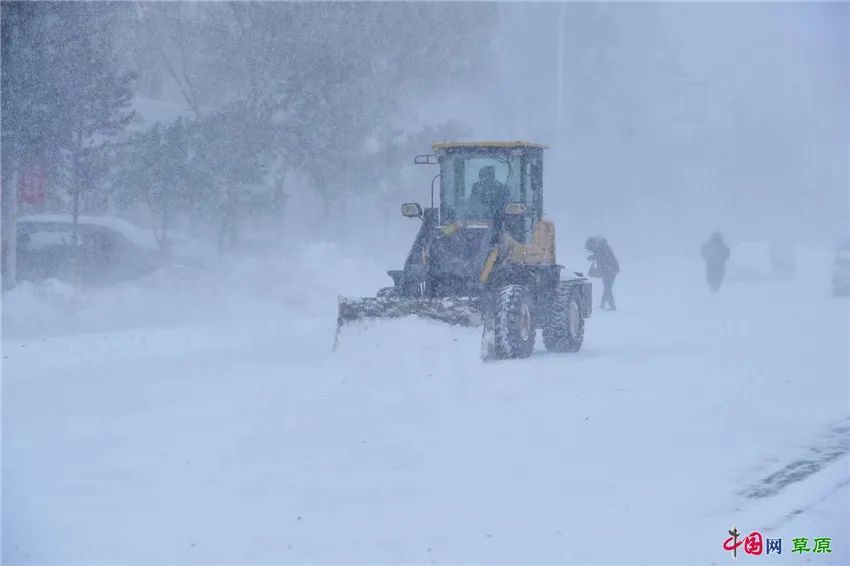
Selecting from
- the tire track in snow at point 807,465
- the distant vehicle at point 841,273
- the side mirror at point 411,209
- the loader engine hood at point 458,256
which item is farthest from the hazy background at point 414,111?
the tire track in snow at point 807,465

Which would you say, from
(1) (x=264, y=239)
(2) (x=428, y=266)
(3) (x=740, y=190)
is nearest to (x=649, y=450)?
(2) (x=428, y=266)

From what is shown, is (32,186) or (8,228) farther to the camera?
(32,186)

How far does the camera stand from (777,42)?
264 ft

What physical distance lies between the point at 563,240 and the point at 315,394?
40481mm

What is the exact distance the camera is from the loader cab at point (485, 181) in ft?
53.2

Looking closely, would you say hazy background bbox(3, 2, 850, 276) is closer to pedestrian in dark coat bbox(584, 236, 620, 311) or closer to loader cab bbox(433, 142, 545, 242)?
loader cab bbox(433, 142, 545, 242)

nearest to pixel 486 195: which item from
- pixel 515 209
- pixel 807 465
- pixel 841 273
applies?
pixel 515 209

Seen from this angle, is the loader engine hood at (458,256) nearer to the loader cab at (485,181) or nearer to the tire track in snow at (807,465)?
the loader cab at (485,181)

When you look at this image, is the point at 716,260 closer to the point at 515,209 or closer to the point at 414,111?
the point at 414,111

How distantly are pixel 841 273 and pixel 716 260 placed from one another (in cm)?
355

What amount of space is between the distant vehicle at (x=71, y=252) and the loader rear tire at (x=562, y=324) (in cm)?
1009

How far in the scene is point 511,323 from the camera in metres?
15.0

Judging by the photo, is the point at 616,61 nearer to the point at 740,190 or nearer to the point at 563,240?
the point at 563,240

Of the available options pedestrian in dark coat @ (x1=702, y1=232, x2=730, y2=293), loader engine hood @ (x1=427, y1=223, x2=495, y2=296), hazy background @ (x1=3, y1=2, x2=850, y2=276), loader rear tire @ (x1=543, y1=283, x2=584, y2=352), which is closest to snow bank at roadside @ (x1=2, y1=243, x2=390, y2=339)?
hazy background @ (x1=3, y1=2, x2=850, y2=276)
